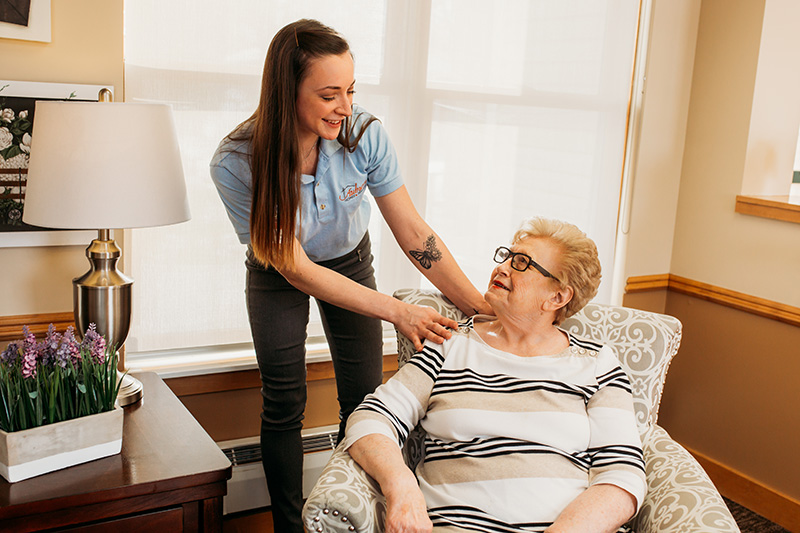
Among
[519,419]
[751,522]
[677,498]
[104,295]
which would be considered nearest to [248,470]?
[104,295]

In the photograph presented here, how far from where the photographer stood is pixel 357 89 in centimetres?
239

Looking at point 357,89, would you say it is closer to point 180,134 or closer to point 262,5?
point 262,5

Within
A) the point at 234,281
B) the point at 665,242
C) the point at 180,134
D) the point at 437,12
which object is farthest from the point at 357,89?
the point at 665,242

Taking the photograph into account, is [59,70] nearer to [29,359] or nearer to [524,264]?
[29,359]

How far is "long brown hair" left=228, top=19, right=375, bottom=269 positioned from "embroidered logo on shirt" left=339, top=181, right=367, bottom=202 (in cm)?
16

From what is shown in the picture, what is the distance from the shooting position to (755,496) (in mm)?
2754

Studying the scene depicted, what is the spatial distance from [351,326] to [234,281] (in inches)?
19.4

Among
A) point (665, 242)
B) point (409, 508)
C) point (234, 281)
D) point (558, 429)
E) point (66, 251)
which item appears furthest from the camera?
point (665, 242)

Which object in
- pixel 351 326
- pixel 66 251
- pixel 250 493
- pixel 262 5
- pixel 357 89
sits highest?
pixel 262 5

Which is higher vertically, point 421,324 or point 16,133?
point 16,133

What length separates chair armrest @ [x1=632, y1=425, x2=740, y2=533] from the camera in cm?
138

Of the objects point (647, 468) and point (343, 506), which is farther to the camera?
point (647, 468)

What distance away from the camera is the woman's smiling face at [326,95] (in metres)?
1.62

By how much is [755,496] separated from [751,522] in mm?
137
